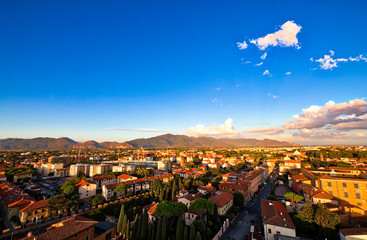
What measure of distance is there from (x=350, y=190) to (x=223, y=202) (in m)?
18.3

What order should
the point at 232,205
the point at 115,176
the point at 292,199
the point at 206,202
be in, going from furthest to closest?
the point at 115,176, the point at 232,205, the point at 292,199, the point at 206,202

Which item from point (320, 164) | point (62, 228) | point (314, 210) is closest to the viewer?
point (62, 228)

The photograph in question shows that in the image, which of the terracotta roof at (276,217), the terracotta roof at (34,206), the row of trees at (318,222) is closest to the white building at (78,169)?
the terracotta roof at (34,206)

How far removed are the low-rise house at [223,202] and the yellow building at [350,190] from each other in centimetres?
1501

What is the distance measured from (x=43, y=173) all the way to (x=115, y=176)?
32.1 metres

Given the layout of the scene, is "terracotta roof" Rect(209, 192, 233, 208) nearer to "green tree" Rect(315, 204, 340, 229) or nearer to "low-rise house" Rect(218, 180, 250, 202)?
"low-rise house" Rect(218, 180, 250, 202)

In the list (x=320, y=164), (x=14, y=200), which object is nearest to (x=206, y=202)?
(x=14, y=200)

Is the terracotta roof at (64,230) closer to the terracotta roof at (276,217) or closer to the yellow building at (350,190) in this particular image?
the terracotta roof at (276,217)

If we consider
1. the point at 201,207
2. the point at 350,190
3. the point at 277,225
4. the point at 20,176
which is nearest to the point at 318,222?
the point at 277,225

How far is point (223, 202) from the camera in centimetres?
2528

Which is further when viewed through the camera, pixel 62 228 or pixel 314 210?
pixel 314 210

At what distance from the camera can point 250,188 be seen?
35.2 m

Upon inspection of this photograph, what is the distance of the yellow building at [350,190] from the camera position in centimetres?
2388

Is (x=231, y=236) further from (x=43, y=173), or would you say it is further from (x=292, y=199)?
(x=43, y=173)
